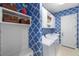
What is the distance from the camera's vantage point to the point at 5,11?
105 centimetres

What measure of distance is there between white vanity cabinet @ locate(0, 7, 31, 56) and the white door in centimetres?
57

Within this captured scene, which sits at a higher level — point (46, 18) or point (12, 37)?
point (46, 18)

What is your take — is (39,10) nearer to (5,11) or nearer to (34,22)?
(34,22)

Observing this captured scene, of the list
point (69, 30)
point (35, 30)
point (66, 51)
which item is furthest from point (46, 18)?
point (66, 51)

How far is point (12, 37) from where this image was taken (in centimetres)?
120

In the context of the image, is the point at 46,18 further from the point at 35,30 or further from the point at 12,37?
the point at 12,37

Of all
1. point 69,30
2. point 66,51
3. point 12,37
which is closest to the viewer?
point 12,37

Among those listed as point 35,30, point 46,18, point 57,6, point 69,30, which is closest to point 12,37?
point 35,30

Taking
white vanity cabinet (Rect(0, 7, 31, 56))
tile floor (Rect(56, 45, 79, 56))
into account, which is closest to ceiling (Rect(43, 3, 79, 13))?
white vanity cabinet (Rect(0, 7, 31, 56))

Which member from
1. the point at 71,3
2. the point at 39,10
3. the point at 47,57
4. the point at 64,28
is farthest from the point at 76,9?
the point at 47,57

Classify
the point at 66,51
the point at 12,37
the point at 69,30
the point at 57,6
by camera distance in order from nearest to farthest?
the point at 12,37 < the point at 57,6 < the point at 66,51 < the point at 69,30

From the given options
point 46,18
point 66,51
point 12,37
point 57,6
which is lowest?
point 66,51

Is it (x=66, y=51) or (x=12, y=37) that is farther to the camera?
(x=66, y=51)

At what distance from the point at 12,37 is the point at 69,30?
3.07ft
